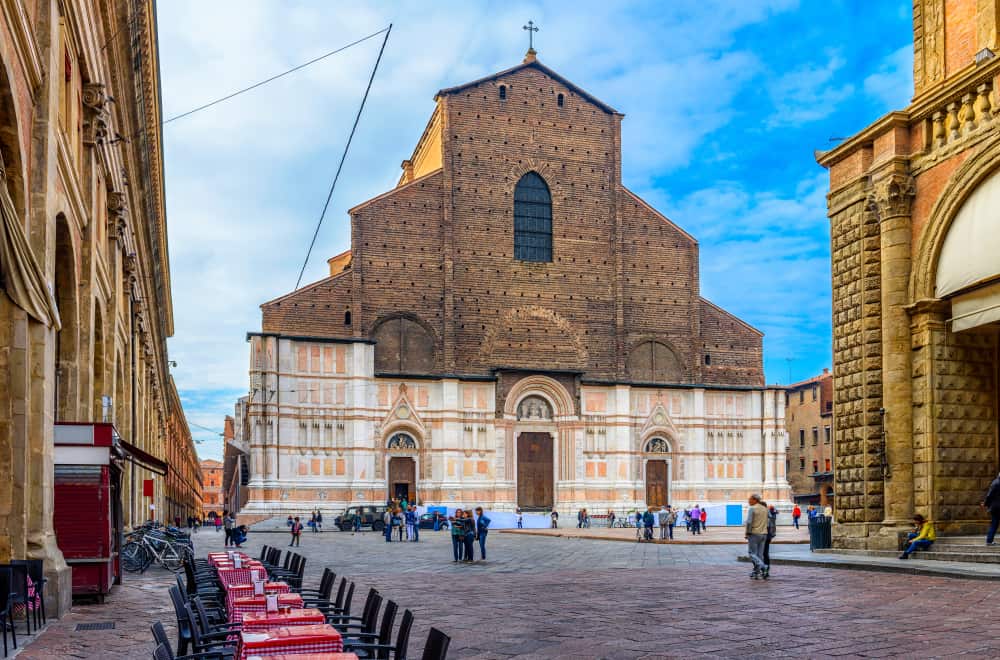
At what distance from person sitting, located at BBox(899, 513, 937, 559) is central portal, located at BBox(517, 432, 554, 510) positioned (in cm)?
2815

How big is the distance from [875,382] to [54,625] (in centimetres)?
1436

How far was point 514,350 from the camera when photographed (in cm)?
4453

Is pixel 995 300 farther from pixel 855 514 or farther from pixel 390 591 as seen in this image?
pixel 390 591

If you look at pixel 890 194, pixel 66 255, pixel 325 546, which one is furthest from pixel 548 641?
Result: pixel 325 546

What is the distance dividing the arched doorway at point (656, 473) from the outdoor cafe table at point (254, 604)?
129 feet

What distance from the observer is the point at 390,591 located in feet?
47.9

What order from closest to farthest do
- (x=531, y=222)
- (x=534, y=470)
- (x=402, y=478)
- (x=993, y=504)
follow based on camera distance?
(x=993, y=504) → (x=402, y=478) → (x=534, y=470) → (x=531, y=222)

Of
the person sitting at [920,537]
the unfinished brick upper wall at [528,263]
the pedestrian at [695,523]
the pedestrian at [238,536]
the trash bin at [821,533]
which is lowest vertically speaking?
the pedestrian at [695,523]

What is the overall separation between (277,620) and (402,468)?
36627mm

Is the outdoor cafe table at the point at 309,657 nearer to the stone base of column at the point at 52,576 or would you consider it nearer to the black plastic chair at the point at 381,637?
the black plastic chair at the point at 381,637

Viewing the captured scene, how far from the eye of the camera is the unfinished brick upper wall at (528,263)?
43.4 metres

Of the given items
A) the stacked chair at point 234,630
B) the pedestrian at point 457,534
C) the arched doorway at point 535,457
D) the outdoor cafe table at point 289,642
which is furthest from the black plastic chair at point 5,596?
the arched doorway at point 535,457

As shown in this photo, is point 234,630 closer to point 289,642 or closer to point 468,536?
point 289,642

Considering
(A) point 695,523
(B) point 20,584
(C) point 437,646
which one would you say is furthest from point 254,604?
(A) point 695,523
